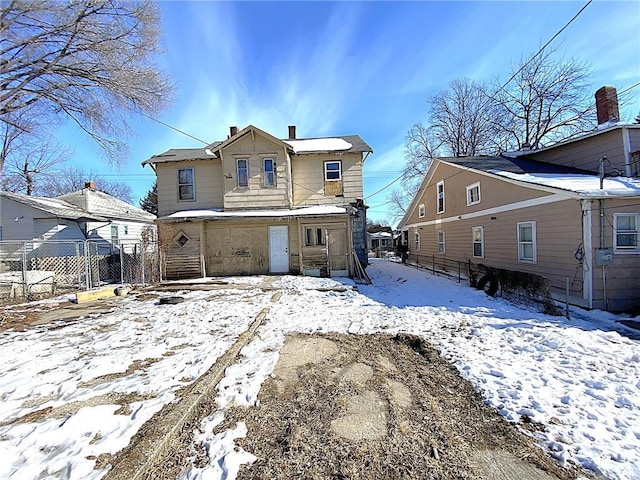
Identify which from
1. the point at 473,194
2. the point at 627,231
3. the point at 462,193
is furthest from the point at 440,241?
the point at 627,231

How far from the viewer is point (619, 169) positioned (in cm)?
1099

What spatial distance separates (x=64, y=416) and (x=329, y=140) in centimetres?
1640

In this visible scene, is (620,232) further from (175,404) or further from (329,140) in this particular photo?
→ (329,140)

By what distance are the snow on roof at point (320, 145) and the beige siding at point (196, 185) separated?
4.25 meters

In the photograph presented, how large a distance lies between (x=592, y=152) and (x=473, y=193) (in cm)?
445

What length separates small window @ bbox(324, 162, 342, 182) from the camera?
15711 mm

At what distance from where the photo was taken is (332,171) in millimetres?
15727

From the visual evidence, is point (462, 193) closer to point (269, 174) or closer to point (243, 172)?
point (269, 174)

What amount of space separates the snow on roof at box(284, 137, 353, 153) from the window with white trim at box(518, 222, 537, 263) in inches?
340

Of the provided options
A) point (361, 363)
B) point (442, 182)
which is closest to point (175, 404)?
point (361, 363)

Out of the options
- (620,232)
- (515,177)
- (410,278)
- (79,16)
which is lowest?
(410,278)

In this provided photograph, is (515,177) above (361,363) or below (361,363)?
above

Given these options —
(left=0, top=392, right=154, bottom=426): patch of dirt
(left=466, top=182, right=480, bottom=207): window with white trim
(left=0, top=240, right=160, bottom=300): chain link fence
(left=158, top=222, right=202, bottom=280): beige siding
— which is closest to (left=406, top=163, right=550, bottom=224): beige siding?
(left=466, top=182, right=480, bottom=207): window with white trim

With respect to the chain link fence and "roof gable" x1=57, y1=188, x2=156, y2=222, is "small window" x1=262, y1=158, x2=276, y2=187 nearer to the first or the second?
the chain link fence
